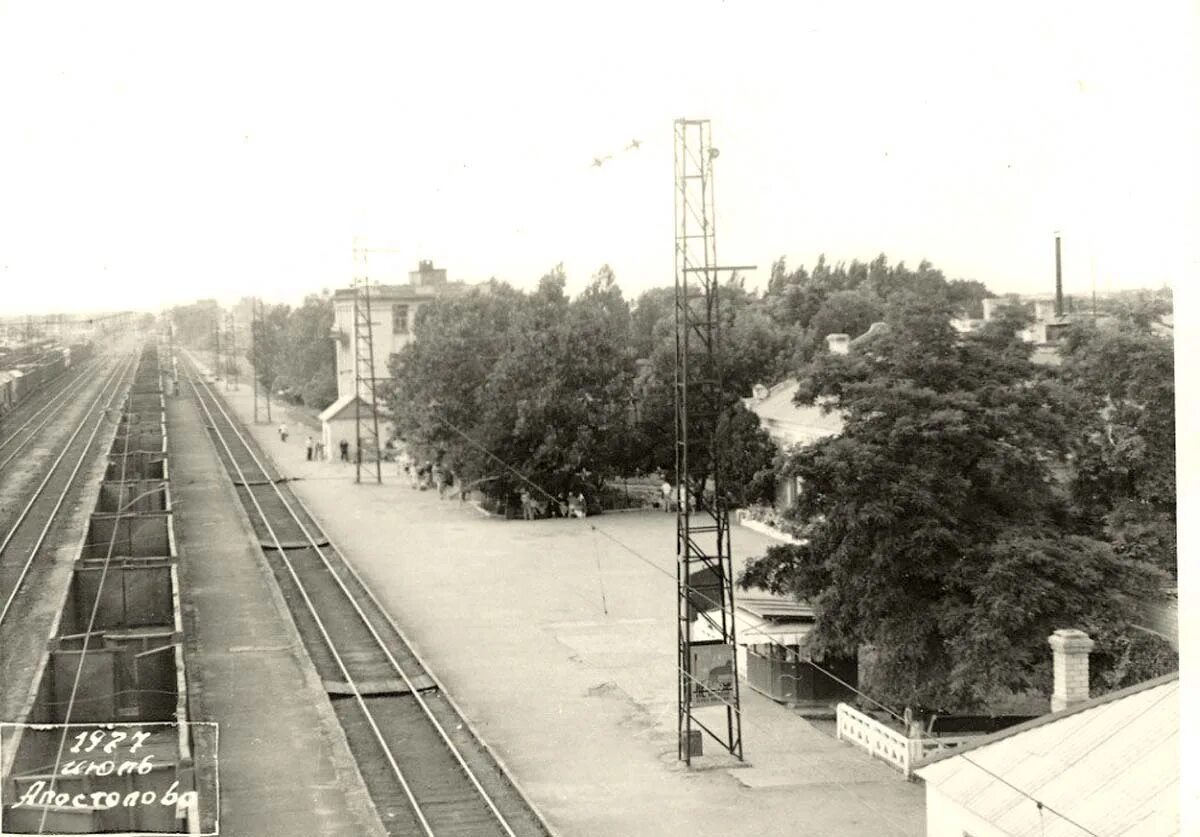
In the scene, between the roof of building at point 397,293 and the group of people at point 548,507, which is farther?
the roof of building at point 397,293

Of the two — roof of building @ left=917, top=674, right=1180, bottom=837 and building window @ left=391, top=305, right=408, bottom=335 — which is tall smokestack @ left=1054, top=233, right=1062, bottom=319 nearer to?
roof of building @ left=917, top=674, right=1180, bottom=837

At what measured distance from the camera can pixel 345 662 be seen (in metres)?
22.5

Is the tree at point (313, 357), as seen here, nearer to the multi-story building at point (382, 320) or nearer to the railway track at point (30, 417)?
the multi-story building at point (382, 320)

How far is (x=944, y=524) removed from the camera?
17.1 meters

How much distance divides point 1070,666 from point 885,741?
322cm

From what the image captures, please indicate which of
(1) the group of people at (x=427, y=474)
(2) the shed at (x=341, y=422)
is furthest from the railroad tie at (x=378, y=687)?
(2) the shed at (x=341, y=422)

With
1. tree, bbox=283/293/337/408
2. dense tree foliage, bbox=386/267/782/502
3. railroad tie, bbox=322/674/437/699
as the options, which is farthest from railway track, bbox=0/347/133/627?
tree, bbox=283/293/337/408

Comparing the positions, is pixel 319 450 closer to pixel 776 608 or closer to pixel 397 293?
pixel 397 293

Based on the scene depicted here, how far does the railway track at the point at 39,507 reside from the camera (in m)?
27.3

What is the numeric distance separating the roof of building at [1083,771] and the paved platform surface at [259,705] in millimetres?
6125

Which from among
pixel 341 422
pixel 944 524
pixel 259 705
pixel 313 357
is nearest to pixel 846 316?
pixel 341 422

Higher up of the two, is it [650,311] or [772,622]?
[650,311]

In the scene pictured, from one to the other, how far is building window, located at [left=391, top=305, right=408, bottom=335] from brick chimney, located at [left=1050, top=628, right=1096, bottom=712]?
54968 mm

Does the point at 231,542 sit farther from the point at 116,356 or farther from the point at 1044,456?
the point at 116,356
